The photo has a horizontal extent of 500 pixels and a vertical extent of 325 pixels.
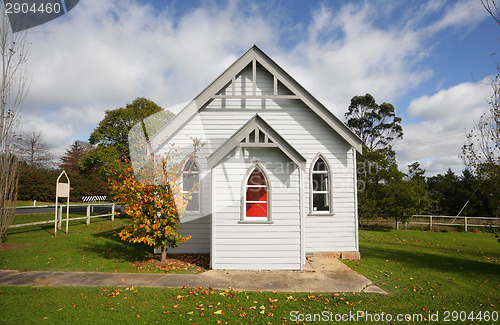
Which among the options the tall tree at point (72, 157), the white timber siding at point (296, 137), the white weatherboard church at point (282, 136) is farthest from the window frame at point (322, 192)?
the tall tree at point (72, 157)

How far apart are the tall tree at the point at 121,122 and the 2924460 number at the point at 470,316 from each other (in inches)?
885

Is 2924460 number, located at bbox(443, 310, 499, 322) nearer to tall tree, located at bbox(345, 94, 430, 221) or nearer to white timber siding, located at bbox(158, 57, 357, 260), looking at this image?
white timber siding, located at bbox(158, 57, 357, 260)

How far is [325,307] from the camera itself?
6.01m

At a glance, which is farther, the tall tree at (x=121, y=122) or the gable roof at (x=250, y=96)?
the tall tree at (x=121, y=122)

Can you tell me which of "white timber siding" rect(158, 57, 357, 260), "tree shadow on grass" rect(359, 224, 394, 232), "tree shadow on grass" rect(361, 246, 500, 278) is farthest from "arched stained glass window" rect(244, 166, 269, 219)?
"tree shadow on grass" rect(359, 224, 394, 232)

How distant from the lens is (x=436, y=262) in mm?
10336

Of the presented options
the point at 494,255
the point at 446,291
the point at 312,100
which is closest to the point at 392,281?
the point at 446,291

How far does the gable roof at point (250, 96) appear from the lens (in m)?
10.8

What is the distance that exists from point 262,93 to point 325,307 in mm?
8245

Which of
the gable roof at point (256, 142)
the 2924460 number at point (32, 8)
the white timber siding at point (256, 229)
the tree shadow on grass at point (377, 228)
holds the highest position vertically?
the 2924460 number at point (32, 8)

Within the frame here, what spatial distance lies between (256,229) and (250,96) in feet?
17.3

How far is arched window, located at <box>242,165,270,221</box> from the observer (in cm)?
909

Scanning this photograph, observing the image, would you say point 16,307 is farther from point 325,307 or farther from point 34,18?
point 34,18

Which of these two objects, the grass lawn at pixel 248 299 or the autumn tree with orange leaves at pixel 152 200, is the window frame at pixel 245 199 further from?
the grass lawn at pixel 248 299
